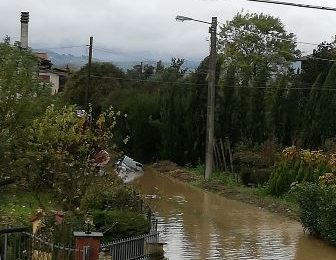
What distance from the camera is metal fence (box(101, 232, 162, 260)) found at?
12203 millimetres

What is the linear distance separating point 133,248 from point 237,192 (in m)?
14.1

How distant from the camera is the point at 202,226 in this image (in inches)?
763

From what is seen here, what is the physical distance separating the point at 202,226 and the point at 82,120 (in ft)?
17.3

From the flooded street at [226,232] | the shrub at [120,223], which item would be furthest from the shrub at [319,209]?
the shrub at [120,223]

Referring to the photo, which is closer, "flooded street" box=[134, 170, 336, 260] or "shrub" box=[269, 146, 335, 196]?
"flooded street" box=[134, 170, 336, 260]

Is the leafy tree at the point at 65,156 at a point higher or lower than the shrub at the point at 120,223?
higher

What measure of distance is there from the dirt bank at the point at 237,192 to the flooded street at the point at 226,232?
424 millimetres

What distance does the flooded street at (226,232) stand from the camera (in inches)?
615

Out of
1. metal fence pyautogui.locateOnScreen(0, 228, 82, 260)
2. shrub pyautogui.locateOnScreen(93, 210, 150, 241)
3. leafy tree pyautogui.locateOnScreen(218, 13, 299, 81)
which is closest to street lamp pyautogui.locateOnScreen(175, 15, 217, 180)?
shrub pyautogui.locateOnScreen(93, 210, 150, 241)

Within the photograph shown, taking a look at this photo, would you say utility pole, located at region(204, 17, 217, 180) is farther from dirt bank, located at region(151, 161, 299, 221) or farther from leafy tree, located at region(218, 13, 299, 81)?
leafy tree, located at region(218, 13, 299, 81)

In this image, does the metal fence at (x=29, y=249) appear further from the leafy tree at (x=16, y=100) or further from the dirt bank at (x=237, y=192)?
the dirt bank at (x=237, y=192)

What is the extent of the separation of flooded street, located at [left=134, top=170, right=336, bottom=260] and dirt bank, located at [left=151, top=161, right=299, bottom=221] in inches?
16.7

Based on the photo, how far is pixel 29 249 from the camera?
11211mm

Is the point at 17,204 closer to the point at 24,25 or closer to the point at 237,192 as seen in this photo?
the point at 237,192
